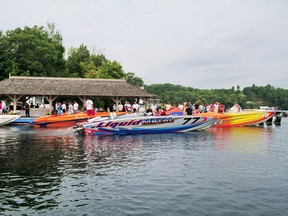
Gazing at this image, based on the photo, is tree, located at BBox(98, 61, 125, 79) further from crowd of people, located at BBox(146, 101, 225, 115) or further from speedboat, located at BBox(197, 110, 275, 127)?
speedboat, located at BBox(197, 110, 275, 127)

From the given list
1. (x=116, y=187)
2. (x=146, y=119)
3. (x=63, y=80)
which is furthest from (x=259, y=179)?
(x=63, y=80)

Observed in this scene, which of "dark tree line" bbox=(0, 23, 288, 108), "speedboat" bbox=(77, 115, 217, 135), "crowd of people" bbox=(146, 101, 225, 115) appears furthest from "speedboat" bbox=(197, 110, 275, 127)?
"dark tree line" bbox=(0, 23, 288, 108)

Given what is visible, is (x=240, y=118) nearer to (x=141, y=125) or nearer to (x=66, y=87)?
(x=141, y=125)

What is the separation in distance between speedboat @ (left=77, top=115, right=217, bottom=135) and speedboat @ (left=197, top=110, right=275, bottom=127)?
5.03 meters

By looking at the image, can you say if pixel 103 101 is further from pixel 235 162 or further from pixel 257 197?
pixel 257 197

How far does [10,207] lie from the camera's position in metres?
6.70

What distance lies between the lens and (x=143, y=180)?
8.81 metres

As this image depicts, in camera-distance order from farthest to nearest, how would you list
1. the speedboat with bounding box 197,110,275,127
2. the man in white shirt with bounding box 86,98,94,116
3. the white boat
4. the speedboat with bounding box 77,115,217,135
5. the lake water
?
the white boat → the speedboat with bounding box 197,110,275,127 → the man in white shirt with bounding box 86,98,94,116 → the speedboat with bounding box 77,115,217,135 → the lake water

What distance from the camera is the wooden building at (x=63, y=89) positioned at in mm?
32062

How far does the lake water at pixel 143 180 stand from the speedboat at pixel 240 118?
438 inches

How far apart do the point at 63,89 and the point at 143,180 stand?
26.6 meters

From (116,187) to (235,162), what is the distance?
4.93m

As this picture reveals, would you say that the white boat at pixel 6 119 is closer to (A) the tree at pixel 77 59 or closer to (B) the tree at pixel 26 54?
(B) the tree at pixel 26 54

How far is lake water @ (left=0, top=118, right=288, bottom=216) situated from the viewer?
22.1 ft
